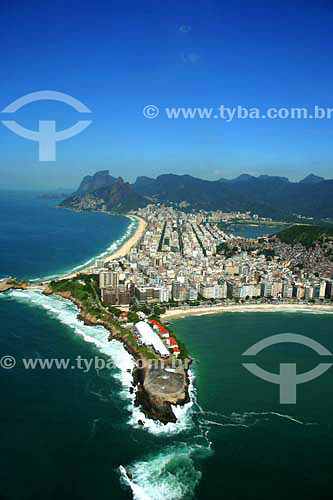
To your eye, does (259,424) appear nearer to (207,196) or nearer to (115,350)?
(115,350)

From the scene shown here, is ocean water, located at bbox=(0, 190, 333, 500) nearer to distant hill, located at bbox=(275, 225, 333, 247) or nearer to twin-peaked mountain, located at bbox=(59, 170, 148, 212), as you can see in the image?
distant hill, located at bbox=(275, 225, 333, 247)

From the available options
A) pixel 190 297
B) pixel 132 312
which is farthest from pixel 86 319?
pixel 190 297

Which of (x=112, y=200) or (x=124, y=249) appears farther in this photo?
(x=112, y=200)

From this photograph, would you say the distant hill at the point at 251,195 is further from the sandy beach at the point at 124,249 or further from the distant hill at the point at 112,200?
the sandy beach at the point at 124,249

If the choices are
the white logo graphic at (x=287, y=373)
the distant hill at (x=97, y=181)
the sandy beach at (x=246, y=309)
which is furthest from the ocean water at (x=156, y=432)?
the distant hill at (x=97, y=181)

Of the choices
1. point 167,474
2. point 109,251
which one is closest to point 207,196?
point 109,251

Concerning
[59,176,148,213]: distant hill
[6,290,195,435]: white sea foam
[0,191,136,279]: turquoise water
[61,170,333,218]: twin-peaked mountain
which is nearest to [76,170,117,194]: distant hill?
[61,170,333,218]: twin-peaked mountain
